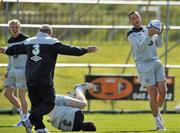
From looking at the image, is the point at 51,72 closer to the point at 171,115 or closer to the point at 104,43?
the point at 171,115

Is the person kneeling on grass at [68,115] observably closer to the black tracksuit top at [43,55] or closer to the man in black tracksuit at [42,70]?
the man in black tracksuit at [42,70]

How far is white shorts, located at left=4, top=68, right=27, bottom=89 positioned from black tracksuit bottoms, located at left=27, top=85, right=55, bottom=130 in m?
3.36

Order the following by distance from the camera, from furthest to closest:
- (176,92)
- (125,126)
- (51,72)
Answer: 1. (176,92)
2. (125,126)
3. (51,72)

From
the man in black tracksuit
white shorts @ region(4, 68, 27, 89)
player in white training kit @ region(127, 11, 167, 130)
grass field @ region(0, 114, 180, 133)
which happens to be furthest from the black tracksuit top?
white shorts @ region(4, 68, 27, 89)

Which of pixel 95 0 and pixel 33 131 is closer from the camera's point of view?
pixel 33 131

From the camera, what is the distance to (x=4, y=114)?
2041cm

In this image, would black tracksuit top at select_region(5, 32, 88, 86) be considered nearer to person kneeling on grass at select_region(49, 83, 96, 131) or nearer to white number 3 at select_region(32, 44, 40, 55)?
white number 3 at select_region(32, 44, 40, 55)

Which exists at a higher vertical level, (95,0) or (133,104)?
(95,0)

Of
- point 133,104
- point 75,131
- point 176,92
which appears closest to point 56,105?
point 75,131

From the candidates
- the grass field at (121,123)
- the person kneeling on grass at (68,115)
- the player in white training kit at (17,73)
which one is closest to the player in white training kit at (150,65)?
the grass field at (121,123)

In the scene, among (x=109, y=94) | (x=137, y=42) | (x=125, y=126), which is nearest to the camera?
(x=137, y=42)

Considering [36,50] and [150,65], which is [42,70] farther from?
[150,65]

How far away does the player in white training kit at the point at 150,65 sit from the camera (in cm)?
1562

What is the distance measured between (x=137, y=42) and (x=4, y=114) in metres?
5.75
